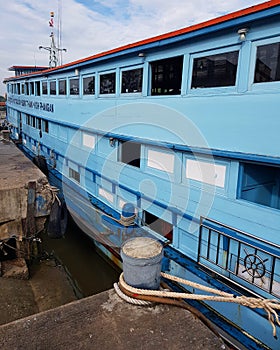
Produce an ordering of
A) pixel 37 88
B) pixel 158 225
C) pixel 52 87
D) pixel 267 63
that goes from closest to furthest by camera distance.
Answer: pixel 267 63, pixel 158 225, pixel 52 87, pixel 37 88

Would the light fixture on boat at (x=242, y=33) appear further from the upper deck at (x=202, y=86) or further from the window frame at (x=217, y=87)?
the window frame at (x=217, y=87)

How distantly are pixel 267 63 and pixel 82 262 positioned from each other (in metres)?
7.07

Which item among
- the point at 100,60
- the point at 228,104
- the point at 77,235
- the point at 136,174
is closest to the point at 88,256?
the point at 77,235

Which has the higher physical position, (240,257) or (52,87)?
(52,87)

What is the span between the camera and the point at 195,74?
4773 millimetres

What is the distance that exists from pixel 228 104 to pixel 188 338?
3095 millimetres

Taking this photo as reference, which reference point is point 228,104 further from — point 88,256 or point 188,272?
point 88,256

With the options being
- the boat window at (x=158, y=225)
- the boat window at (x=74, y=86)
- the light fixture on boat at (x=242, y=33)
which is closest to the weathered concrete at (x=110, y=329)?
the boat window at (x=158, y=225)

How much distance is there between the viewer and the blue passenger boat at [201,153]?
153 inches

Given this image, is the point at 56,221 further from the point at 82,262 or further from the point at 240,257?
the point at 240,257

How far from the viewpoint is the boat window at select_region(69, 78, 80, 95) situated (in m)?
8.91

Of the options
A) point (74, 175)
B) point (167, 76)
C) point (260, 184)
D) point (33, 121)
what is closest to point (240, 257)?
point (260, 184)

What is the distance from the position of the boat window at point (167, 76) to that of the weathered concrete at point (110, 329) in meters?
3.78

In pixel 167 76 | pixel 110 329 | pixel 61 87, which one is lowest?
pixel 110 329
